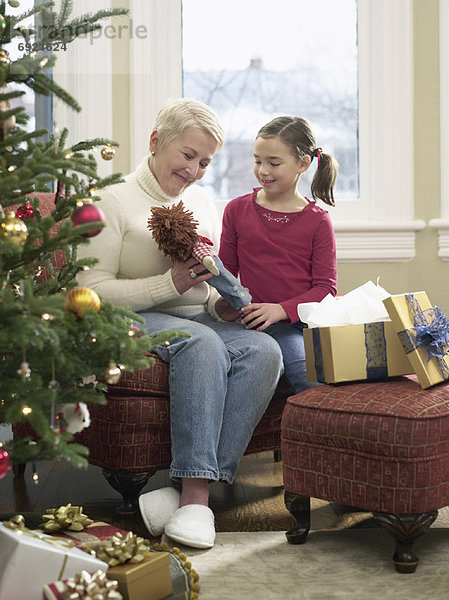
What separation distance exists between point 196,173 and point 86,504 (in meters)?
0.96

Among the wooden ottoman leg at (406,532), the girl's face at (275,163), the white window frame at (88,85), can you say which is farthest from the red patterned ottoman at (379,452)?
the white window frame at (88,85)

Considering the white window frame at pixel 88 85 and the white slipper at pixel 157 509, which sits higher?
the white window frame at pixel 88 85

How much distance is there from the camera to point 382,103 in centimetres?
301

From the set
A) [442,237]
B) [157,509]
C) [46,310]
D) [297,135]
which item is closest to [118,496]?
[157,509]

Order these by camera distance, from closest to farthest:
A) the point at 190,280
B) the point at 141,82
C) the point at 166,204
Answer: the point at 190,280
the point at 166,204
the point at 141,82

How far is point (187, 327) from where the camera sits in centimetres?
195

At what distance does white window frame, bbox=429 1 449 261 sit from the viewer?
3.01m

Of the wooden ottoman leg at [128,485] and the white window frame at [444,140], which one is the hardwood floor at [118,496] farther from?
the white window frame at [444,140]

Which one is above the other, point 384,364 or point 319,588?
point 384,364

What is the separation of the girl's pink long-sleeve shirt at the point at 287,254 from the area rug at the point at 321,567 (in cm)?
73

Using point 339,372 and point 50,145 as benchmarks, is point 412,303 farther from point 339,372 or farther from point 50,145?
point 50,145

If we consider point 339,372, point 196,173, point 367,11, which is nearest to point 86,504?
point 339,372

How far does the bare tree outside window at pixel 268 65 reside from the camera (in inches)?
122

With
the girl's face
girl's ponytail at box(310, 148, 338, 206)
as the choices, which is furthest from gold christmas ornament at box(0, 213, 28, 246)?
girl's ponytail at box(310, 148, 338, 206)
